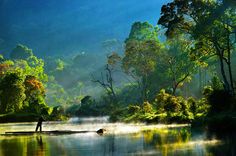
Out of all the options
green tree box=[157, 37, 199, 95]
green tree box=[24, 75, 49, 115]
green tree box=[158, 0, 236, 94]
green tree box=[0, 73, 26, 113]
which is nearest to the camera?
green tree box=[158, 0, 236, 94]

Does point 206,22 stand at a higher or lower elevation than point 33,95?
higher

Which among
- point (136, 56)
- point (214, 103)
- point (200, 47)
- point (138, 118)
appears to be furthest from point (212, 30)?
point (136, 56)

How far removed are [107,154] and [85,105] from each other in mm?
87837

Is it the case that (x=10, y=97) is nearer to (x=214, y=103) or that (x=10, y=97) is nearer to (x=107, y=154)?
(x=214, y=103)

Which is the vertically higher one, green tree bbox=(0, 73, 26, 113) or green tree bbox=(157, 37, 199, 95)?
green tree bbox=(157, 37, 199, 95)

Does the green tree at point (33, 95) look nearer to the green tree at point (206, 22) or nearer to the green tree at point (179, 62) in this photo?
the green tree at point (179, 62)

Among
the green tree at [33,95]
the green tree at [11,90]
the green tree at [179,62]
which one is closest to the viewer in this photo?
the green tree at [11,90]

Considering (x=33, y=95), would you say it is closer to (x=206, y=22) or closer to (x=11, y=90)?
(x=11, y=90)

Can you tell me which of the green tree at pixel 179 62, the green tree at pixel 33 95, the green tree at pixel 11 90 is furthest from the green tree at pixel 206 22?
the green tree at pixel 33 95

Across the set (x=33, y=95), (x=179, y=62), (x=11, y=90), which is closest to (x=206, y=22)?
(x=179, y=62)

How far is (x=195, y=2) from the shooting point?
5044 centimetres

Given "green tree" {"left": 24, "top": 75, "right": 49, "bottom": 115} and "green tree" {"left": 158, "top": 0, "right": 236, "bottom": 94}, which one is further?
"green tree" {"left": 24, "top": 75, "right": 49, "bottom": 115}

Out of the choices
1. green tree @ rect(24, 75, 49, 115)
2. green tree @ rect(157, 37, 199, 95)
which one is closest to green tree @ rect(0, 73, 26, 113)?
green tree @ rect(24, 75, 49, 115)

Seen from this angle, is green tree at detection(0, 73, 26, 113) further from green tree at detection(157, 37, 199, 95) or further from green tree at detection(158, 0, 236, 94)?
green tree at detection(158, 0, 236, 94)
